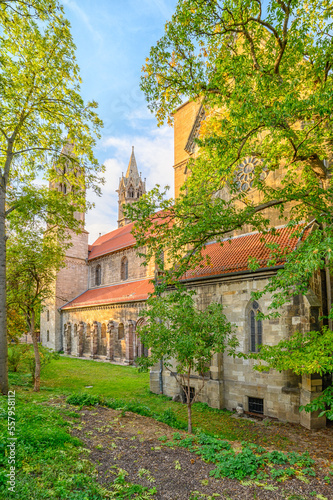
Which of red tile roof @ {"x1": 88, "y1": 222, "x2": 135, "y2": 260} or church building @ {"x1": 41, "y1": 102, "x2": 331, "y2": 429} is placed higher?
red tile roof @ {"x1": 88, "y1": 222, "x2": 135, "y2": 260}

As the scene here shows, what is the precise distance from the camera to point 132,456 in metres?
5.37

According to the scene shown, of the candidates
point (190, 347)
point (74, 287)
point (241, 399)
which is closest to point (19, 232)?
point (190, 347)

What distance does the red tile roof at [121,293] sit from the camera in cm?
2250

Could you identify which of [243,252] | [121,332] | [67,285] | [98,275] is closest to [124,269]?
[98,275]

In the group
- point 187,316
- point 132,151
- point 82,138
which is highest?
point 132,151

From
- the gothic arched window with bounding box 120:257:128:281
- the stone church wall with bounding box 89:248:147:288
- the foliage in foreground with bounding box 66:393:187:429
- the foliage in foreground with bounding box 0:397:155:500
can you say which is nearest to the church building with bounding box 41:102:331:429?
the stone church wall with bounding box 89:248:147:288

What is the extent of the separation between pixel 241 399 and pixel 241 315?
3.17m

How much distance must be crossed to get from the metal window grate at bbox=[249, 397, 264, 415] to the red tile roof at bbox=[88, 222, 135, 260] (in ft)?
60.6

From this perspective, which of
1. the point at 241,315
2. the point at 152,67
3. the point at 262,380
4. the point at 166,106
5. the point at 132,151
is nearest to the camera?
the point at 152,67

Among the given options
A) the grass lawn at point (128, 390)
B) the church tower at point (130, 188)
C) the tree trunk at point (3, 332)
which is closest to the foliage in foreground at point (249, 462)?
the grass lawn at point (128, 390)

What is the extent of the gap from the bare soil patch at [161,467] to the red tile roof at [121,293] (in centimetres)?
1381

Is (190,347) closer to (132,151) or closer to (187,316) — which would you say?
(187,316)

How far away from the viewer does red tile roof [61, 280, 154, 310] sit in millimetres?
22500

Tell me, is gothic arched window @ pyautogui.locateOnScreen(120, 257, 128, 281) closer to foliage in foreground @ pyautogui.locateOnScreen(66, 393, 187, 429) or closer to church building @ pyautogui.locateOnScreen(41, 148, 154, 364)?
church building @ pyautogui.locateOnScreen(41, 148, 154, 364)
